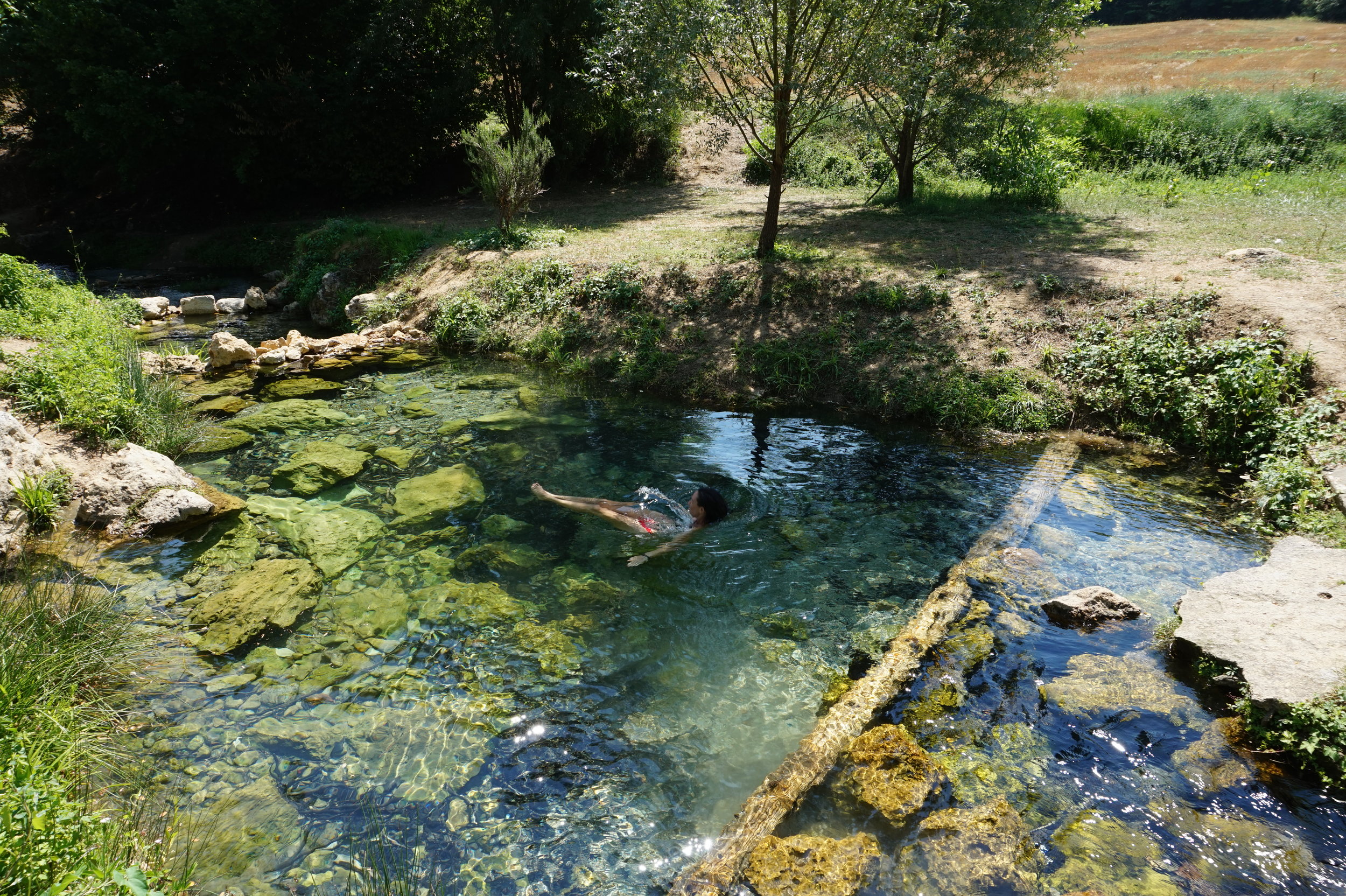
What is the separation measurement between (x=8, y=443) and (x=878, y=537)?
737 cm

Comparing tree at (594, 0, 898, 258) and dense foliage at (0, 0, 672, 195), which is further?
dense foliage at (0, 0, 672, 195)

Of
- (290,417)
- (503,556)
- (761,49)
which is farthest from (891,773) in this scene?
(761,49)

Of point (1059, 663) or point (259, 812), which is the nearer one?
point (259, 812)

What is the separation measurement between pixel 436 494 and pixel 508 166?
358 inches

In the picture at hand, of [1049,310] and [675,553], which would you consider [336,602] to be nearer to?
[675,553]

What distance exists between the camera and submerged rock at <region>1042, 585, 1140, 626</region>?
518cm

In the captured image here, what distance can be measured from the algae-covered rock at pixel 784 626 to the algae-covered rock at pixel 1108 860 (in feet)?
6.67

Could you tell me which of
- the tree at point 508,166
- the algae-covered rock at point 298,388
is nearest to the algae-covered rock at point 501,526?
the algae-covered rock at point 298,388

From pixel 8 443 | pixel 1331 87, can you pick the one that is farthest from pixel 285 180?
pixel 1331 87

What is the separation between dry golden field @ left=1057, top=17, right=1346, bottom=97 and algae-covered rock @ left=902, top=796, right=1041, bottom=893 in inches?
799

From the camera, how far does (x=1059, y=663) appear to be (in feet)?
15.8

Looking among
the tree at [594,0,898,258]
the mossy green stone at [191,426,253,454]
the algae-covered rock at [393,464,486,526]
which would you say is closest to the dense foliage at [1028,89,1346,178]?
the tree at [594,0,898,258]

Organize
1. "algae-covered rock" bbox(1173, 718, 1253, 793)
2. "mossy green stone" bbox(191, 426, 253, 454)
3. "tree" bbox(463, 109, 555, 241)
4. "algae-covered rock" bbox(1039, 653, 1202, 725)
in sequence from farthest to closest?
1. "tree" bbox(463, 109, 555, 241)
2. "mossy green stone" bbox(191, 426, 253, 454)
3. "algae-covered rock" bbox(1039, 653, 1202, 725)
4. "algae-covered rock" bbox(1173, 718, 1253, 793)

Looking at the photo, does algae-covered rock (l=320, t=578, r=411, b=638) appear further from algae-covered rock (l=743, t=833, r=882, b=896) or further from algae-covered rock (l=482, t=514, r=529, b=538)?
algae-covered rock (l=743, t=833, r=882, b=896)
